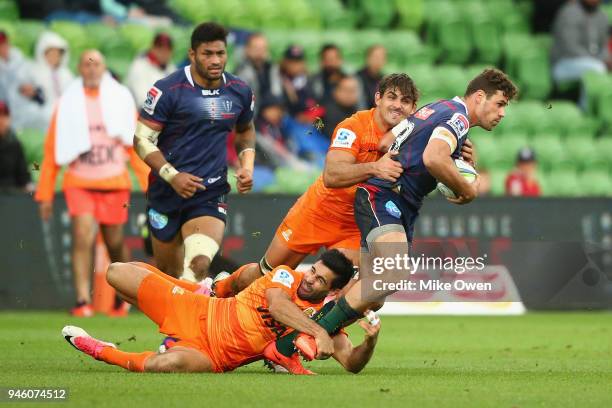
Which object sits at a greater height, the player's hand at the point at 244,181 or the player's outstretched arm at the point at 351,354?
the player's hand at the point at 244,181

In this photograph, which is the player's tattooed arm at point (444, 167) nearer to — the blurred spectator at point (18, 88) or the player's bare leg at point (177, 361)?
the player's bare leg at point (177, 361)

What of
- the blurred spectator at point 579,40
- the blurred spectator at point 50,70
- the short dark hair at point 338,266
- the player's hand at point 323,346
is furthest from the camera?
the blurred spectator at point 579,40

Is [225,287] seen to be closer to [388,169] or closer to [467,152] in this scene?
[388,169]

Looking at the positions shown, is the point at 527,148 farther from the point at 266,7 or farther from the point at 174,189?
the point at 174,189

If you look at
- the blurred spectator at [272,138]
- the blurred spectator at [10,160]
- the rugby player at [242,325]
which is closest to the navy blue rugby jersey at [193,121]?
the rugby player at [242,325]

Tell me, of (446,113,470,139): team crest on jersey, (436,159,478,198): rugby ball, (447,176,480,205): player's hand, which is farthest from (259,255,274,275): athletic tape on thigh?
(446,113,470,139): team crest on jersey

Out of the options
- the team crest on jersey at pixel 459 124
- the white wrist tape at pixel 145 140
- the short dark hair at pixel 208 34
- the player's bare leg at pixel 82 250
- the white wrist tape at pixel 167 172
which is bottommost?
the player's bare leg at pixel 82 250

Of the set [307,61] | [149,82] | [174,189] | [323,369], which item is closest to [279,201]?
[149,82]

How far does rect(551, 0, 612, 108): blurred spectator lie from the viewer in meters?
22.0

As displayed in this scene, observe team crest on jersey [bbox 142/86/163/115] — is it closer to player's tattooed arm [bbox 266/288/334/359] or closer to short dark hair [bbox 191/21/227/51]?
short dark hair [bbox 191/21/227/51]

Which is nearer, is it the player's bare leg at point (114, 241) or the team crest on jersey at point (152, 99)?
the team crest on jersey at point (152, 99)

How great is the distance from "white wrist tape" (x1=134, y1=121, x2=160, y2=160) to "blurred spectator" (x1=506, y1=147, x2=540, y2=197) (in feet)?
28.3

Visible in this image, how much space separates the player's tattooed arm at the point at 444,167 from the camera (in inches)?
376

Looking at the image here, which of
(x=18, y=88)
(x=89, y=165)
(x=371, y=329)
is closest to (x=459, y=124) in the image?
(x=371, y=329)
